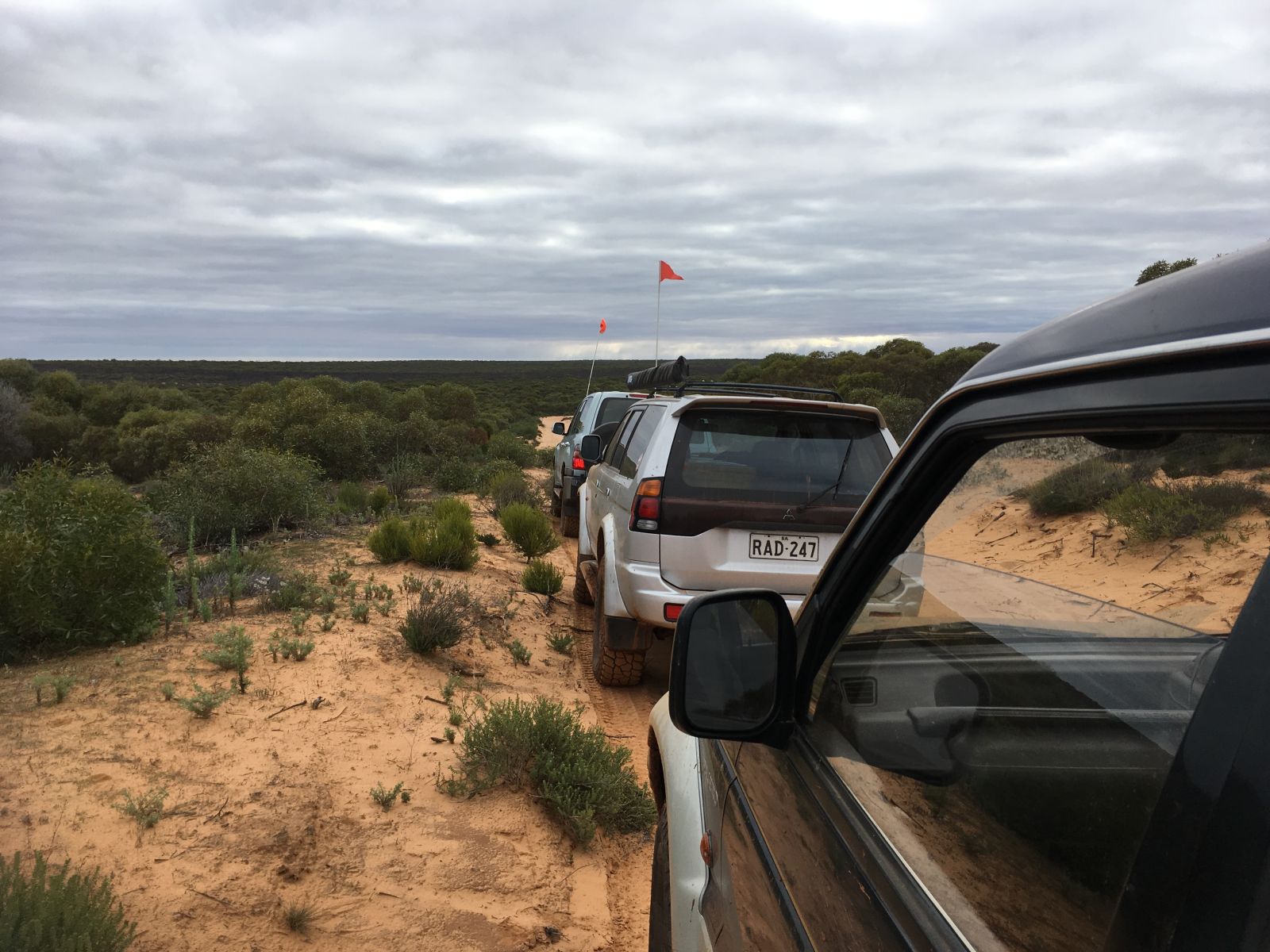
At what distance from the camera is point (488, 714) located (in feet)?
15.6

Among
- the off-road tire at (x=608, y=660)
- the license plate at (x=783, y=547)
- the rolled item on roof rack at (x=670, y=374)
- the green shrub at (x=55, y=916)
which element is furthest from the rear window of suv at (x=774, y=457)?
the green shrub at (x=55, y=916)

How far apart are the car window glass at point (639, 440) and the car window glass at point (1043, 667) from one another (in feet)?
12.6

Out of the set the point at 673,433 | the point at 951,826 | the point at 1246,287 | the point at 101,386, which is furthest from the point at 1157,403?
the point at 101,386

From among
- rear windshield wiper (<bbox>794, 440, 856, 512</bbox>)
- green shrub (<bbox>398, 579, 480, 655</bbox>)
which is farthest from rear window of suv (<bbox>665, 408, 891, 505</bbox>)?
green shrub (<bbox>398, 579, 480, 655</bbox>)

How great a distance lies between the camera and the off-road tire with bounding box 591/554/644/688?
18.7 feet

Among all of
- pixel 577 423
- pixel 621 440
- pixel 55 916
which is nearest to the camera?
pixel 55 916

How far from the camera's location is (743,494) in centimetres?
495

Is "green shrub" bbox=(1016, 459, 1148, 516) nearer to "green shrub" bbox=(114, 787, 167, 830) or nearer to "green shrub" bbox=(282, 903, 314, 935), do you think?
"green shrub" bbox=(282, 903, 314, 935)

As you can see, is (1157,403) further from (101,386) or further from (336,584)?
(101,386)

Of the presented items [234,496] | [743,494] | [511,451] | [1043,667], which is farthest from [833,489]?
[511,451]

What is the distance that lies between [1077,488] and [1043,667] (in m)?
0.28

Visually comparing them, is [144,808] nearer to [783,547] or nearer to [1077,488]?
[783,547]

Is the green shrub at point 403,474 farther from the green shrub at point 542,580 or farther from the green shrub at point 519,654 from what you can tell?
the green shrub at point 519,654

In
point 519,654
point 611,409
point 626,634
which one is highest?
point 611,409
